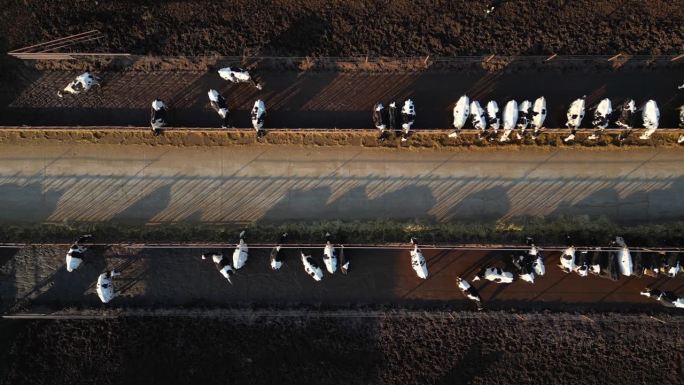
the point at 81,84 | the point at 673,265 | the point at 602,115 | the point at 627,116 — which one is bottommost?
the point at 673,265

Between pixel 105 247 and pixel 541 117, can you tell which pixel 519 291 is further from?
pixel 105 247

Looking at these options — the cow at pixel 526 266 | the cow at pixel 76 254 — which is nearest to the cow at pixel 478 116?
the cow at pixel 526 266

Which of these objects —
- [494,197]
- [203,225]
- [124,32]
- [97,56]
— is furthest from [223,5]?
[494,197]

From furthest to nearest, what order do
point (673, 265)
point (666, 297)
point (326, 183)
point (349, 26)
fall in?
1. point (349, 26)
2. point (326, 183)
3. point (666, 297)
4. point (673, 265)

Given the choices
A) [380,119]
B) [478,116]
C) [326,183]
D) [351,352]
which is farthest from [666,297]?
[326,183]

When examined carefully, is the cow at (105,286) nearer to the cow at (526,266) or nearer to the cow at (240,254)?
the cow at (240,254)

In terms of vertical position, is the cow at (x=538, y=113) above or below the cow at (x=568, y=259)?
above

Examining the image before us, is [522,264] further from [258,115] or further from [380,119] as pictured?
[258,115]
